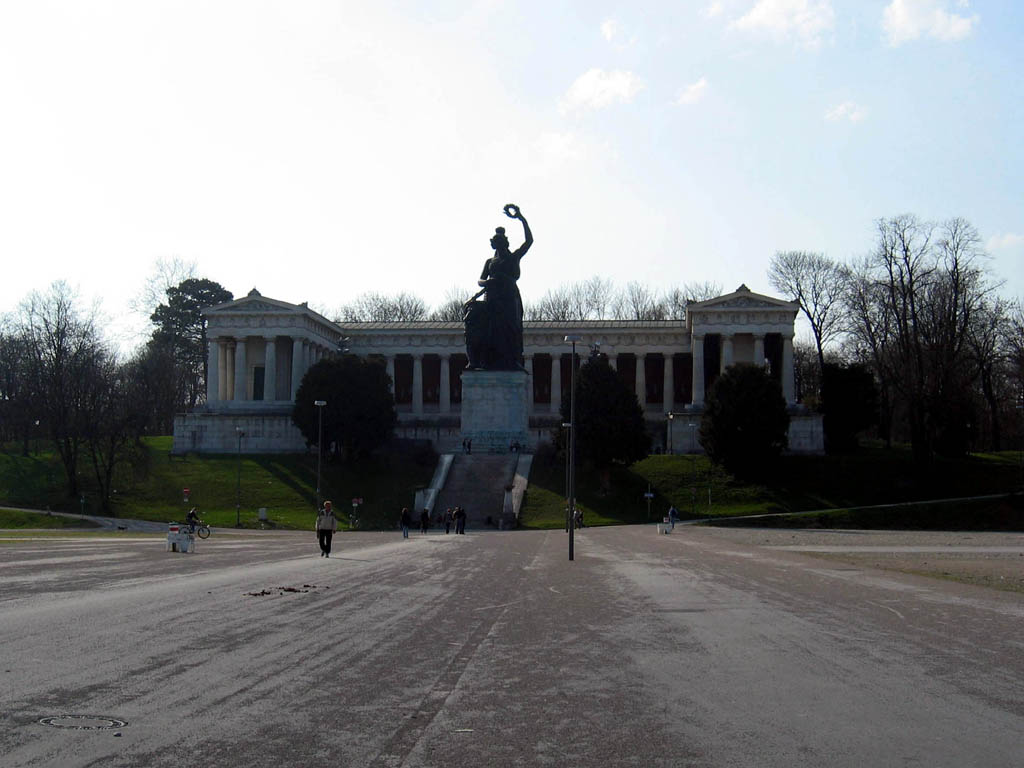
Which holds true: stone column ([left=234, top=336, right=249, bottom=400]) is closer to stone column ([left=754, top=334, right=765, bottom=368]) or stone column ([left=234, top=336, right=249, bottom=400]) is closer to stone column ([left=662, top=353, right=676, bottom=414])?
stone column ([left=662, top=353, right=676, bottom=414])

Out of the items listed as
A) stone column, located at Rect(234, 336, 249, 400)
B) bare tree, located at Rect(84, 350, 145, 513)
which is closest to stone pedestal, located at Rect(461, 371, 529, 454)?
bare tree, located at Rect(84, 350, 145, 513)

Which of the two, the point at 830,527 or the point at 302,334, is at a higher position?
the point at 302,334

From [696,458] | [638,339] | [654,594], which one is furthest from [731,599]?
[638,339]

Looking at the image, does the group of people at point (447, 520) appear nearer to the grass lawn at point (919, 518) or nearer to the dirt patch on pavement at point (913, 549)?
the dirt patch on pavement at point (913, 549)

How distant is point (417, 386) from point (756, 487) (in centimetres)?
4770

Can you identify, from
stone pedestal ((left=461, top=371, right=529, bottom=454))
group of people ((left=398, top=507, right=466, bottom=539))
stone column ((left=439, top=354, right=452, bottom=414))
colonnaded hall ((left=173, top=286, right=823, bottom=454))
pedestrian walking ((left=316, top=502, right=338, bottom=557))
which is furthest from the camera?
stone column ((left=439, top=354, right=452, bottom=414))

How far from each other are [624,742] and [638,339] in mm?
98885

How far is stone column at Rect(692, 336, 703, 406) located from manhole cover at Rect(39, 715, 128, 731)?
9234 centimetres

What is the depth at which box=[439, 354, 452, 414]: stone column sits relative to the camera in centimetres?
10712

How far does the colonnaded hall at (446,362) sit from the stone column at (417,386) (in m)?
0.12

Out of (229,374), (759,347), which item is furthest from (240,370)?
(759,347)

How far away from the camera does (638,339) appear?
345 ft

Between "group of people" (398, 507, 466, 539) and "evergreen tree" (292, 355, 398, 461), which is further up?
"evergreen tree" (292, 355, 398, 461)

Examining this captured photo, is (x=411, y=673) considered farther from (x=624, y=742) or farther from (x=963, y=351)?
(x=963, y=351)
